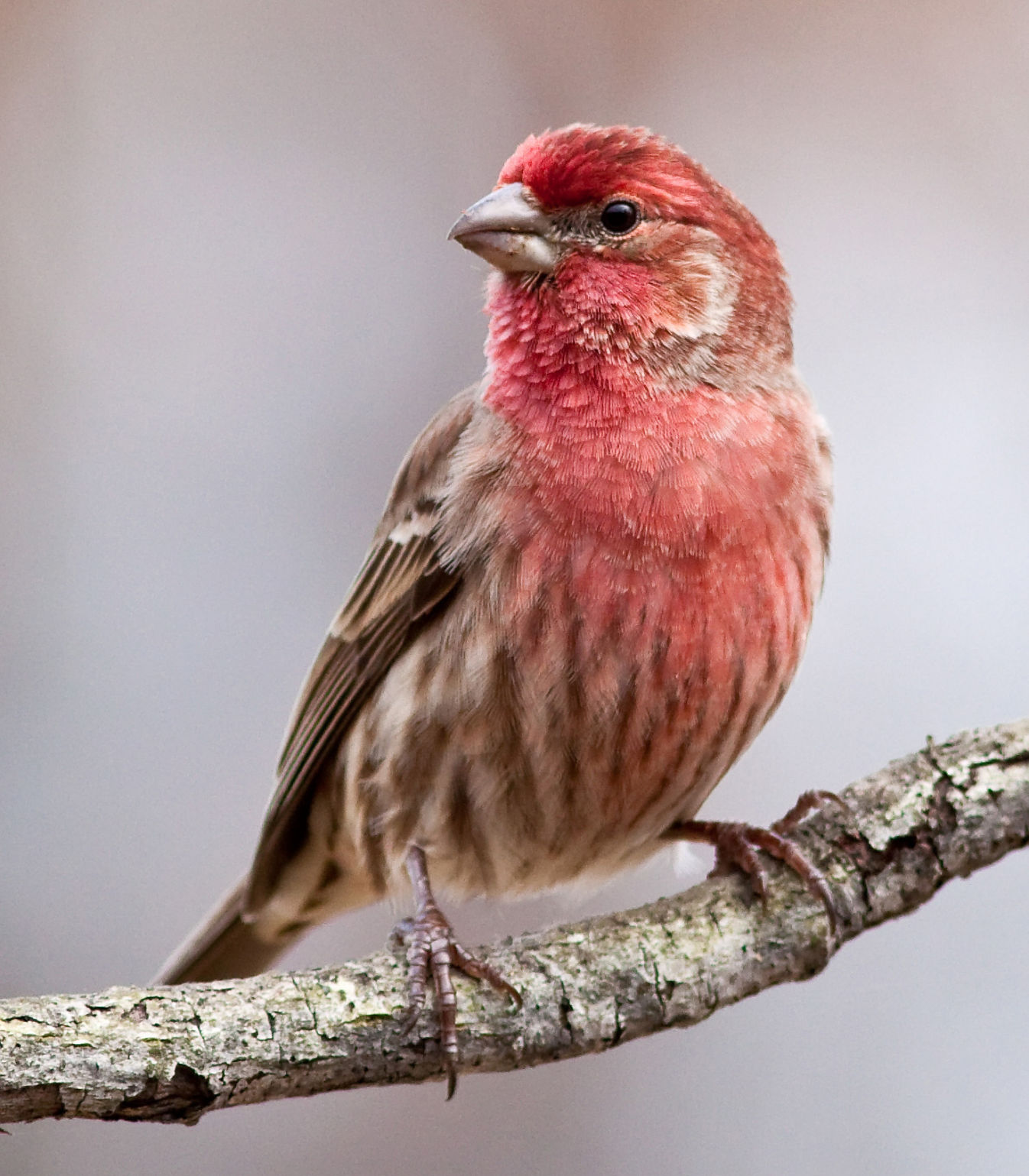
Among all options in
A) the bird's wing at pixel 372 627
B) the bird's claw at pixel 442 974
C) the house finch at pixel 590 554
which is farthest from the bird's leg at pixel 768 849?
the bird's wing at pixel 372 627

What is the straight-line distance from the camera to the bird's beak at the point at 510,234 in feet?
Answer: 12.1

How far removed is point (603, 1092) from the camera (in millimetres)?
5785

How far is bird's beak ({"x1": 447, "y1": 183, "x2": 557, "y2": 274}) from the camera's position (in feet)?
12.1

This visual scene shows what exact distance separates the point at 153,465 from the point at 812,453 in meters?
2.98

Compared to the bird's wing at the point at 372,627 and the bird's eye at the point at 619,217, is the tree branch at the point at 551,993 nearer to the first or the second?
the bird's wing at the point at 372,627

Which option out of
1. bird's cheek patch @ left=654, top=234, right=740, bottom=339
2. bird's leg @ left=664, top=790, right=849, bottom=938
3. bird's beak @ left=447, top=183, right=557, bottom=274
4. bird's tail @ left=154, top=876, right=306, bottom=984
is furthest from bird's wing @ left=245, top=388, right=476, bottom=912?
bird's leg @ left=664, top=790, right=849, bottom=938

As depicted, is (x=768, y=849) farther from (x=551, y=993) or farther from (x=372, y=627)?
(x=372, y=627)

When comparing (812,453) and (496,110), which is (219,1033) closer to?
(812,453)

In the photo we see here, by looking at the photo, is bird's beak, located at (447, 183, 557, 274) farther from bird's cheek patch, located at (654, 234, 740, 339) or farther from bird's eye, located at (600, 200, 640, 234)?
bird's cheek patch, located at (654, 234, 740, 339)

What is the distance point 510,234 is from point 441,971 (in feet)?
5.90

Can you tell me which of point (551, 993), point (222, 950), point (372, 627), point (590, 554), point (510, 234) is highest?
point (510, 234)

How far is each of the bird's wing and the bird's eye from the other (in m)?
0.59

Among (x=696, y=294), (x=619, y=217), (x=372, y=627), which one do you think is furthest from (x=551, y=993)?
(x=619, y=217)

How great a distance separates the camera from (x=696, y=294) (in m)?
3.82
